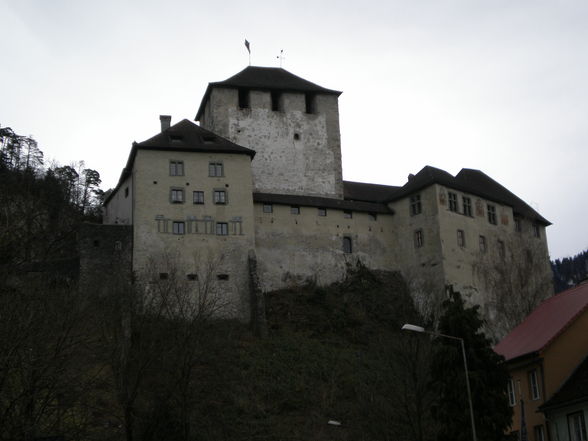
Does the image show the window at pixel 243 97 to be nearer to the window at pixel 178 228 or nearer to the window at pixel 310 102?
the window at pixel 310 102

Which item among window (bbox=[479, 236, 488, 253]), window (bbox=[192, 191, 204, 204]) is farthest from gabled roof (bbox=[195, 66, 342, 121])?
window (bbox=[479, 236, 488, 253])

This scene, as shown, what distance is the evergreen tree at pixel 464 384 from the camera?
3191 cm

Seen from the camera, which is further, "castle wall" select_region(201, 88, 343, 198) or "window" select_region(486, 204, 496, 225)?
"window" select_region(486, 204, 496, 225)

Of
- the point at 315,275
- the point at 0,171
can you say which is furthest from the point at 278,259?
the point at 0,171

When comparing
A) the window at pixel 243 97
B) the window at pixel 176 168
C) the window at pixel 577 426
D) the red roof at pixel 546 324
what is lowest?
the window at pixel 577 426

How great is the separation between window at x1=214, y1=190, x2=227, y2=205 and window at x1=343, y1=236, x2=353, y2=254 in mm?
9055

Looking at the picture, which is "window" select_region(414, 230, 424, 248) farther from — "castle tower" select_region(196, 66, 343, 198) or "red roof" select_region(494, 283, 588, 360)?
"red roof" select_region(494, 283, 588, 360)

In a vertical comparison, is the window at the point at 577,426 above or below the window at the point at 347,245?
below

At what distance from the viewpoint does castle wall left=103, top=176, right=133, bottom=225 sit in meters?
59.2

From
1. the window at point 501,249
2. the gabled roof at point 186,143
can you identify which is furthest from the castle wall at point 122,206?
the window at point 501,249

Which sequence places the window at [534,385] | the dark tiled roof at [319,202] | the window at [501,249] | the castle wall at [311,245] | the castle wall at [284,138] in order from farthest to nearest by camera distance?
the castle wall at [284,138] < the window at [501,249] < the dark tiled roof at [319,202] < the castle wall at [311,245] < the window at [534,385]

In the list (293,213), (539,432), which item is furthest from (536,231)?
(539,432)

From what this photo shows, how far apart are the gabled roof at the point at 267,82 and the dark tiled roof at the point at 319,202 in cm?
898

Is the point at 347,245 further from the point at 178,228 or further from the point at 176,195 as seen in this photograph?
the point at 176,195
